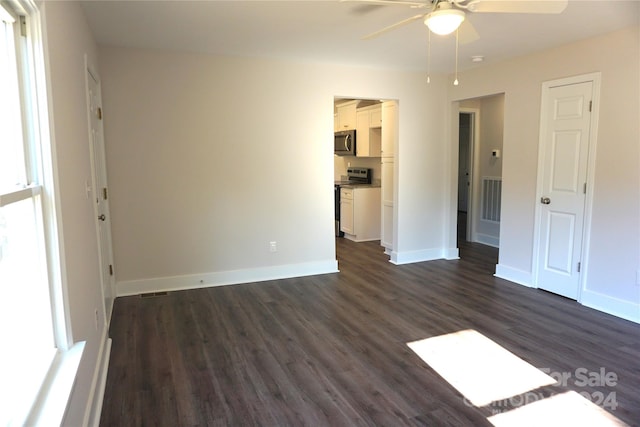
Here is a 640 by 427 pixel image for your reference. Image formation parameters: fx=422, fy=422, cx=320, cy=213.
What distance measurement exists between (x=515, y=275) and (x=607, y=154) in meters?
1.63

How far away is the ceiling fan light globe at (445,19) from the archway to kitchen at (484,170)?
4261 mm

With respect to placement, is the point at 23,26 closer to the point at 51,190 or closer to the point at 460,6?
the point at 51,190

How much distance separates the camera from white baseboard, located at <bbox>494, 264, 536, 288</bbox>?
4602 millimetres

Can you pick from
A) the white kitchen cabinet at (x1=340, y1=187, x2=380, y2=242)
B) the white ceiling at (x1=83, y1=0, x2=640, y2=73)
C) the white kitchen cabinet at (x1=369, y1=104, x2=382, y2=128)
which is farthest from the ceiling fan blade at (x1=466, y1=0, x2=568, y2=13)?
the white kitchen cabinet at (x1=340, y1=187, x2=380, y2=242)

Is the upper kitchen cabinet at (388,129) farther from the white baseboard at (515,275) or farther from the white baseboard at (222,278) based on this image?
the white baseboard at (515,275)

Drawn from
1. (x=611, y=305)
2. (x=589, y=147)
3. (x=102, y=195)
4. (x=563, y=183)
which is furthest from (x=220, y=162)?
(x=611, y=305)

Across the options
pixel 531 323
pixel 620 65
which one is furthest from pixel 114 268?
pixel 620 65

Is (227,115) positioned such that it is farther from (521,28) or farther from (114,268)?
(521,28)

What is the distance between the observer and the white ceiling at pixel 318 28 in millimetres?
Result: 3021

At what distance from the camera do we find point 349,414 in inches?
91.2

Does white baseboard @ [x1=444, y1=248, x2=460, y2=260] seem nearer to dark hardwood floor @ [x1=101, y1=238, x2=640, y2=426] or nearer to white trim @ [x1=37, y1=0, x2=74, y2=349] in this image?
dark hardwood floor @ [x1=101, y1=238, x2=640, y2=426]

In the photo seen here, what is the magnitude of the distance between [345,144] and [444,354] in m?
4.94

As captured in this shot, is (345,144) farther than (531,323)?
Yes

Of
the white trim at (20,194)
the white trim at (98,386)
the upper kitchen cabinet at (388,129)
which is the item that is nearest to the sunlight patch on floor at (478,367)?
the white trim at (98,386)
